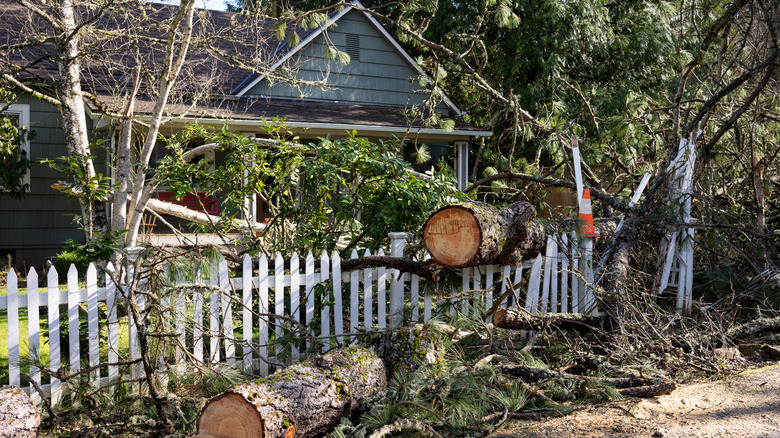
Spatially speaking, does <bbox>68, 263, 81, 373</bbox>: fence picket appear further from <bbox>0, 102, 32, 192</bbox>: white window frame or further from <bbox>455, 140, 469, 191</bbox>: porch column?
<bbox>455, 140, 469, 191</bbox>: porch column

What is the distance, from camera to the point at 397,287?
5.07 m

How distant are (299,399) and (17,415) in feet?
5.28

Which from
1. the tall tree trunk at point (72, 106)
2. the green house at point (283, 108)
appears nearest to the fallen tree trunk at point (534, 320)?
the tall tree trunk at point (72, 106)

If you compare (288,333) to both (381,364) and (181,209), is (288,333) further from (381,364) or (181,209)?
(181,209)

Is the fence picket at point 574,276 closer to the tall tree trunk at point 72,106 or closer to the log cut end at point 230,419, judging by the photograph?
the log cut end at point 230,419

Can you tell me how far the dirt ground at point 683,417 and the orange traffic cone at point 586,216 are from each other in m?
1.85

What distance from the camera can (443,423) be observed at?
3416mm

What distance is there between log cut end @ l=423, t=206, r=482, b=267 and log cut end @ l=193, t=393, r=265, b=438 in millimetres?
2185

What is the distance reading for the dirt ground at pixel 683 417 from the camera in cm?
334

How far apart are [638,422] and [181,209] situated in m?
7.32

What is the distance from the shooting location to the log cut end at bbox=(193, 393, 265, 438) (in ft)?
10.3

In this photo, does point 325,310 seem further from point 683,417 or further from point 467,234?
point 683,417

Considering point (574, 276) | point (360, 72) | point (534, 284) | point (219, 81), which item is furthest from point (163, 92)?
point (360, 72)

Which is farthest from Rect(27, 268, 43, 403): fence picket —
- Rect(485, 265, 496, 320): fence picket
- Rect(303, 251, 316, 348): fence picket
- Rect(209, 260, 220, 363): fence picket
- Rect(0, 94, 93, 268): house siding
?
Rect(0, 94, 93, 268): house siding
